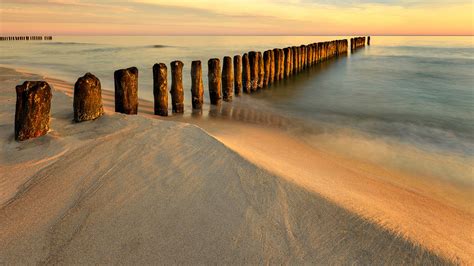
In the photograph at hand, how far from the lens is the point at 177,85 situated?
6938mm

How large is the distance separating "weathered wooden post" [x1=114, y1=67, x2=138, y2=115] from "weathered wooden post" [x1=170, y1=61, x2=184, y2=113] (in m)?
1.47

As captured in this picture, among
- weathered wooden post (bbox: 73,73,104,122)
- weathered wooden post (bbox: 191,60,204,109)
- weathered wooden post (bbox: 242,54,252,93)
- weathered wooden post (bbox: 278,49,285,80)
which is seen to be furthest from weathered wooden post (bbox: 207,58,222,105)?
weathered wooden post (bbox: 278,49,285,80)

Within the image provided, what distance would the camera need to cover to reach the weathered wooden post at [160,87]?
6.22 metres

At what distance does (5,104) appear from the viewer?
5371 mm

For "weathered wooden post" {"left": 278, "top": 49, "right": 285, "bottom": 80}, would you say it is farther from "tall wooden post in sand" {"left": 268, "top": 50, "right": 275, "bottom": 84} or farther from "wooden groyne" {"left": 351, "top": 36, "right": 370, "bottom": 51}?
"wooden groyne" {"left": 351, "top": 36, "right": 370, "bottom": 51}

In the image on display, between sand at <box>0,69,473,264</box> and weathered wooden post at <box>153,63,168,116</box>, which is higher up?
weathered wooden post at <box>153,63,168,116</box>

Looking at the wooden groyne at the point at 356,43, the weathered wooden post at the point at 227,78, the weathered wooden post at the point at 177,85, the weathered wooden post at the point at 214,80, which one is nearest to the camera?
the weathered wooden post at the point at 177,85

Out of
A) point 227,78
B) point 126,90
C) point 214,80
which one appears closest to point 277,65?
point 227,78

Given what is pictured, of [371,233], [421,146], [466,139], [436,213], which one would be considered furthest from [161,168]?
[466,139]

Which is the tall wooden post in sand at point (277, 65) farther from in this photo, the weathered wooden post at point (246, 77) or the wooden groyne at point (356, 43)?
the wooden groyne at point (356, 43)

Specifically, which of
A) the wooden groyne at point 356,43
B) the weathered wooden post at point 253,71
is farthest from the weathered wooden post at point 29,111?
the wooden groyne at point 356,43

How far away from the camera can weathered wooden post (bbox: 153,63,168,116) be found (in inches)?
245

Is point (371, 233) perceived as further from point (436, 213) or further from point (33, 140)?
point (33, 140)

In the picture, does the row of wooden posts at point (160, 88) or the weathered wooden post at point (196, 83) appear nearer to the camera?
the row of wooden posts at point (160, 88)
